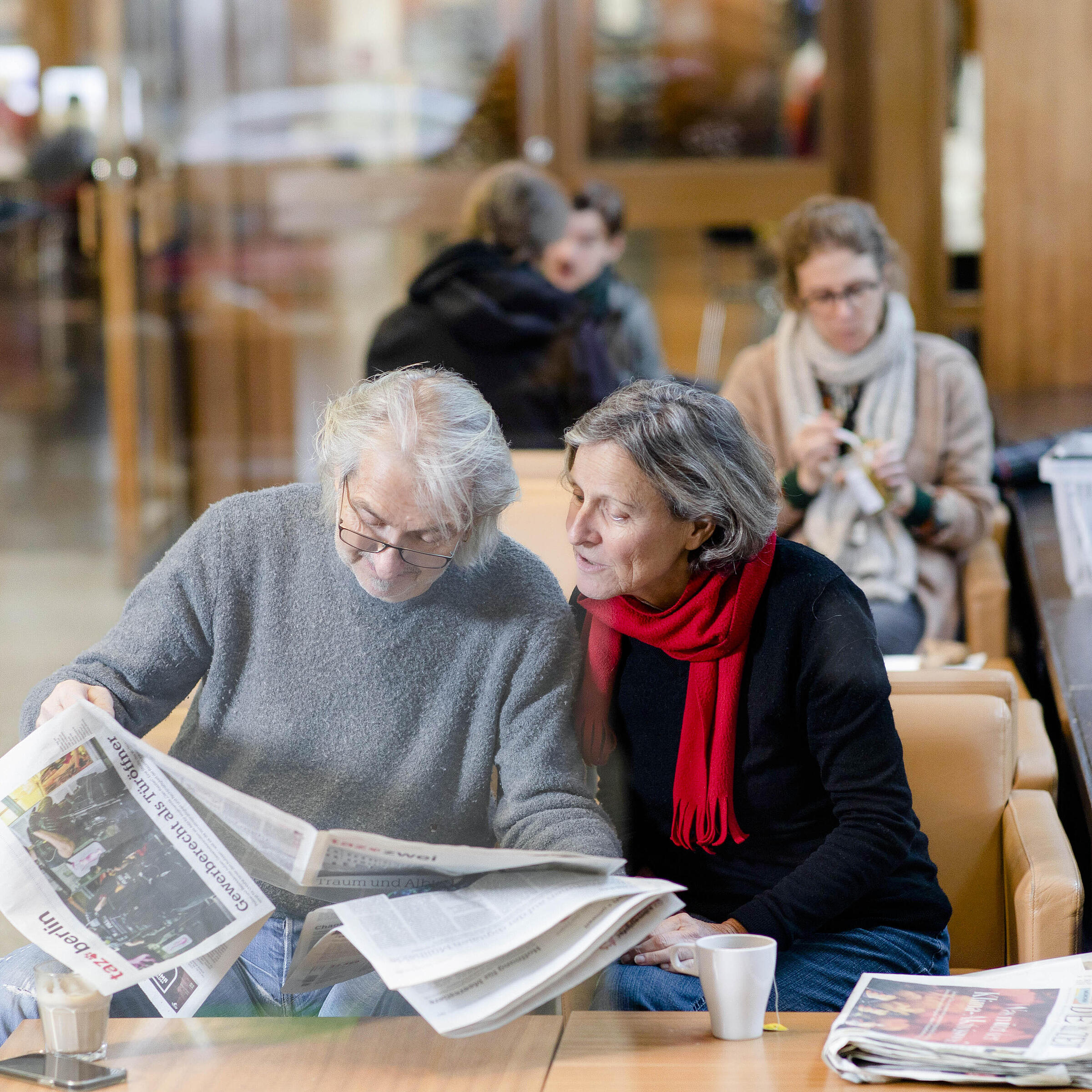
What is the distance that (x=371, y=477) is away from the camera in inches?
64.8

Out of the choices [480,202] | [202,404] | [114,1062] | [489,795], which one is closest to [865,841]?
[489,795]

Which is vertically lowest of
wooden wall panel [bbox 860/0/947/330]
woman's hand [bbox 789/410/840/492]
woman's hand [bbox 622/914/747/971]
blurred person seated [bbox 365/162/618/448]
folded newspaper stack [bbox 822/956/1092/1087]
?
woman's hand [bbox 622/914/747/971]

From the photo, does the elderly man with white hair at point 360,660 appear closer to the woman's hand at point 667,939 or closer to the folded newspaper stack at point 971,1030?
the woman's hand at point 667,939

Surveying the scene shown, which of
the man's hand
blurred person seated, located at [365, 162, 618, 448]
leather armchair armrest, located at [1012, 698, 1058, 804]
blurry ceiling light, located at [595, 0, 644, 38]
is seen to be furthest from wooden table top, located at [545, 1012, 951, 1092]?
blurry ceiling light, located at [595, 0, 644, 38]

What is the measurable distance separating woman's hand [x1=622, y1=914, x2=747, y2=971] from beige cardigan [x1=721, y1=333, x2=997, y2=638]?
1.51 metres

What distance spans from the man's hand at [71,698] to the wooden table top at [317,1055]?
13.7 inches

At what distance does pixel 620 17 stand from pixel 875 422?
148 inches

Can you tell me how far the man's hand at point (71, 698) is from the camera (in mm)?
1623

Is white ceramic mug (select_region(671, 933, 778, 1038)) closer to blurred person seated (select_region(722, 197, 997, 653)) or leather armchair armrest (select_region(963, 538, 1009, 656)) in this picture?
blurred person seated (select_region(722, 197, 997, 653))

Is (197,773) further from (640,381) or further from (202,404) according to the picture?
(202,404)

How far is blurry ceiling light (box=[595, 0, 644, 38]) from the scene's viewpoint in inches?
245

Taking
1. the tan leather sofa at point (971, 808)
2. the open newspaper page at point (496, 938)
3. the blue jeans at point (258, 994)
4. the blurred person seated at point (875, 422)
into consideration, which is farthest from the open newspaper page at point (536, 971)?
the blurred person seated at point (875, 422)

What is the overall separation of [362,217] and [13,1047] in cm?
537

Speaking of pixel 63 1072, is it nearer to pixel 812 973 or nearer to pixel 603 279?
pixel 812 973
